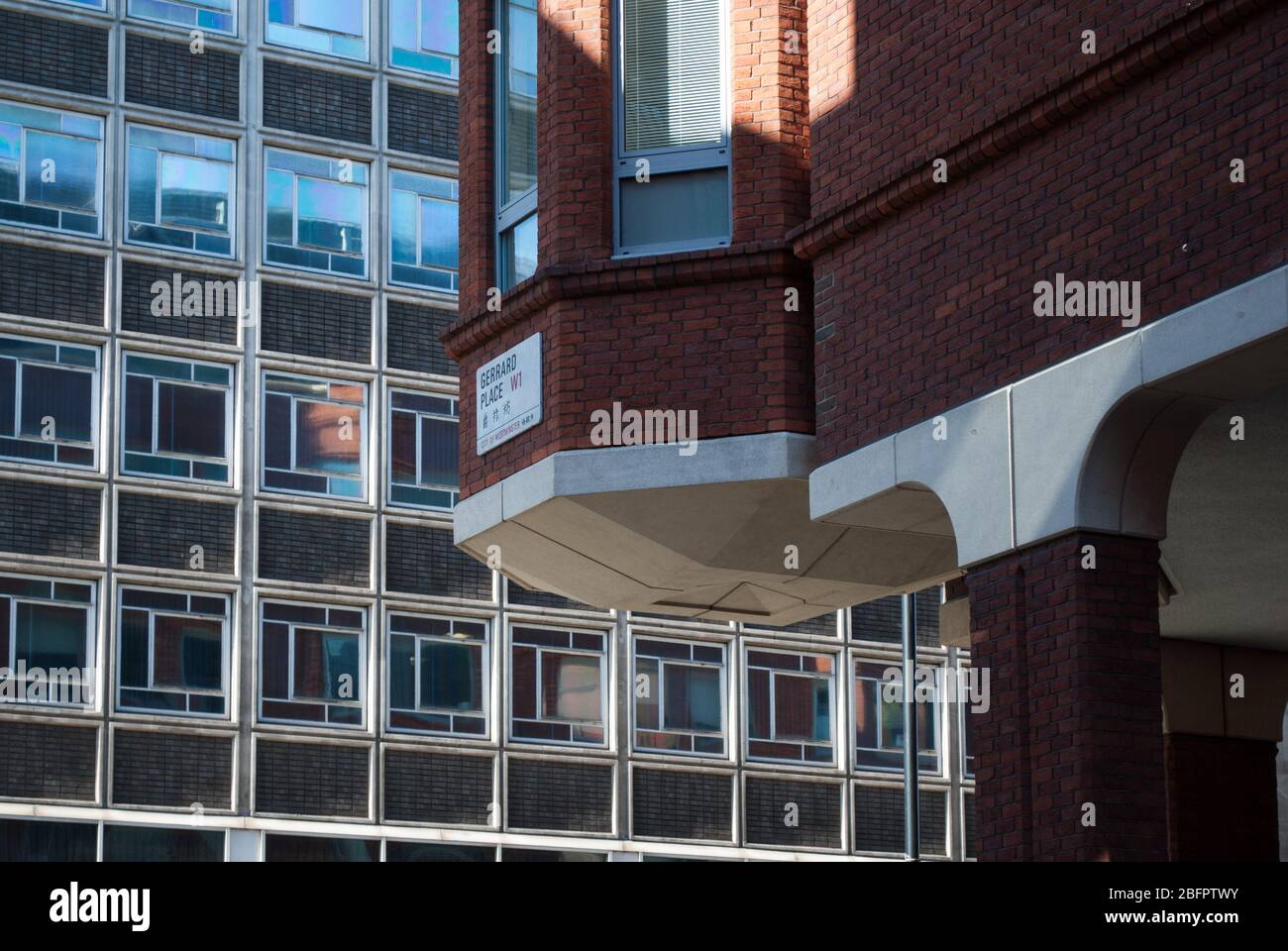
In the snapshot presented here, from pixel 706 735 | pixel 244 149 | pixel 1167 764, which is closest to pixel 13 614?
pixel 244 149

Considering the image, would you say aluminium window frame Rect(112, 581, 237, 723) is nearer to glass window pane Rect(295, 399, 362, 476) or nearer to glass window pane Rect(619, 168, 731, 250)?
glass window pane Rect(295, 399, 362, 476)

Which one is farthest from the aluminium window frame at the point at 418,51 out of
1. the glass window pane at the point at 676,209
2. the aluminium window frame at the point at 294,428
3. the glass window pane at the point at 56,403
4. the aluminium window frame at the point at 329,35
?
the glass window pane at the point at 676,209

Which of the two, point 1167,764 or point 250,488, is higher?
point 250,488

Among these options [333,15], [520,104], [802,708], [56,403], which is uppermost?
[333,15]

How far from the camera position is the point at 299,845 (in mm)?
34281

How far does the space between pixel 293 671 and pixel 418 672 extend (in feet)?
6.54

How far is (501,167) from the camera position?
17688 millimetres

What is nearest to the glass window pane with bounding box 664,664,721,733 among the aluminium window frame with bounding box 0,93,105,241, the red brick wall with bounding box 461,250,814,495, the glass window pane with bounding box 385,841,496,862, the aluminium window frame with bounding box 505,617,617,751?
the aluminium window frame with bounding box 505,617,617,751

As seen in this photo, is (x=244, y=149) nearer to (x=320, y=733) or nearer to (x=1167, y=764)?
(x=320, y=733)

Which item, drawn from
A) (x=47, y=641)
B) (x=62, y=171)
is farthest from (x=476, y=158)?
(x=62, y=171)

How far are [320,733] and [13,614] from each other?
4.80 metres

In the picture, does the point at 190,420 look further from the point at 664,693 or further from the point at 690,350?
the point at 690,350

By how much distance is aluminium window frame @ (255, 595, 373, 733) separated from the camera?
34688mm

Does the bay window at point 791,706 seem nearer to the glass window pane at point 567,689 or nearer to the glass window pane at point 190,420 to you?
the glass window pane at point 567,689
